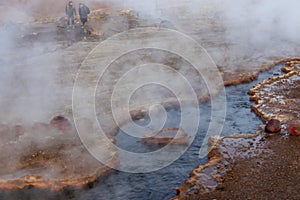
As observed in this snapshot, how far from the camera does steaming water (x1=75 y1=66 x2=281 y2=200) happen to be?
18.1ft

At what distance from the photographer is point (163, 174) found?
5996mm

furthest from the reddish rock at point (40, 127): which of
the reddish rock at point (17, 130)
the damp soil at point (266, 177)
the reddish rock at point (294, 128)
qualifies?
the reddish rock at point (294, 128)

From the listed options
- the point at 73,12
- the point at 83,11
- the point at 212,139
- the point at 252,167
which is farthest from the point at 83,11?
the point at 252,167

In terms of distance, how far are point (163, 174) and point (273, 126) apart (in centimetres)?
258

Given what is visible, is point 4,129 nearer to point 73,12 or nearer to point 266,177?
point 266,177

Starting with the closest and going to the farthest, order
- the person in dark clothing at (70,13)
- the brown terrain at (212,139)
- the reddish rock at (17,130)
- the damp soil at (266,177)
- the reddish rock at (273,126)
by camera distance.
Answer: the damp soil at (266,177)
the brown terrain at (212,139)
the reddish rock at (17,130)
the reddish rock at (273,126)
the person in dark clothing at (70,13)

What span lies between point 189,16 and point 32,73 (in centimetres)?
1176

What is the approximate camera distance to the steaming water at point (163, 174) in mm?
5523

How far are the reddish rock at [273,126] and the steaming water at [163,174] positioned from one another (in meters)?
0.35

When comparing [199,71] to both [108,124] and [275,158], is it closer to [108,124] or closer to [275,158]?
[108,124]

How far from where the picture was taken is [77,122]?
7.28 meters

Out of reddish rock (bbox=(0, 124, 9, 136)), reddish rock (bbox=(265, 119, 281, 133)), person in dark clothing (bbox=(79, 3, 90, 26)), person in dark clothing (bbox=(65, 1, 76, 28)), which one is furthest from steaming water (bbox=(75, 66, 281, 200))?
person in dark clothing (bbox=(65, 1, 76, 28))

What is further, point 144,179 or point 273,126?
point 273,126

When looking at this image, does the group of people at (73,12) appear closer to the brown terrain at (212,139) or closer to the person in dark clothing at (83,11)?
the person in dark clothing at (83,11)
